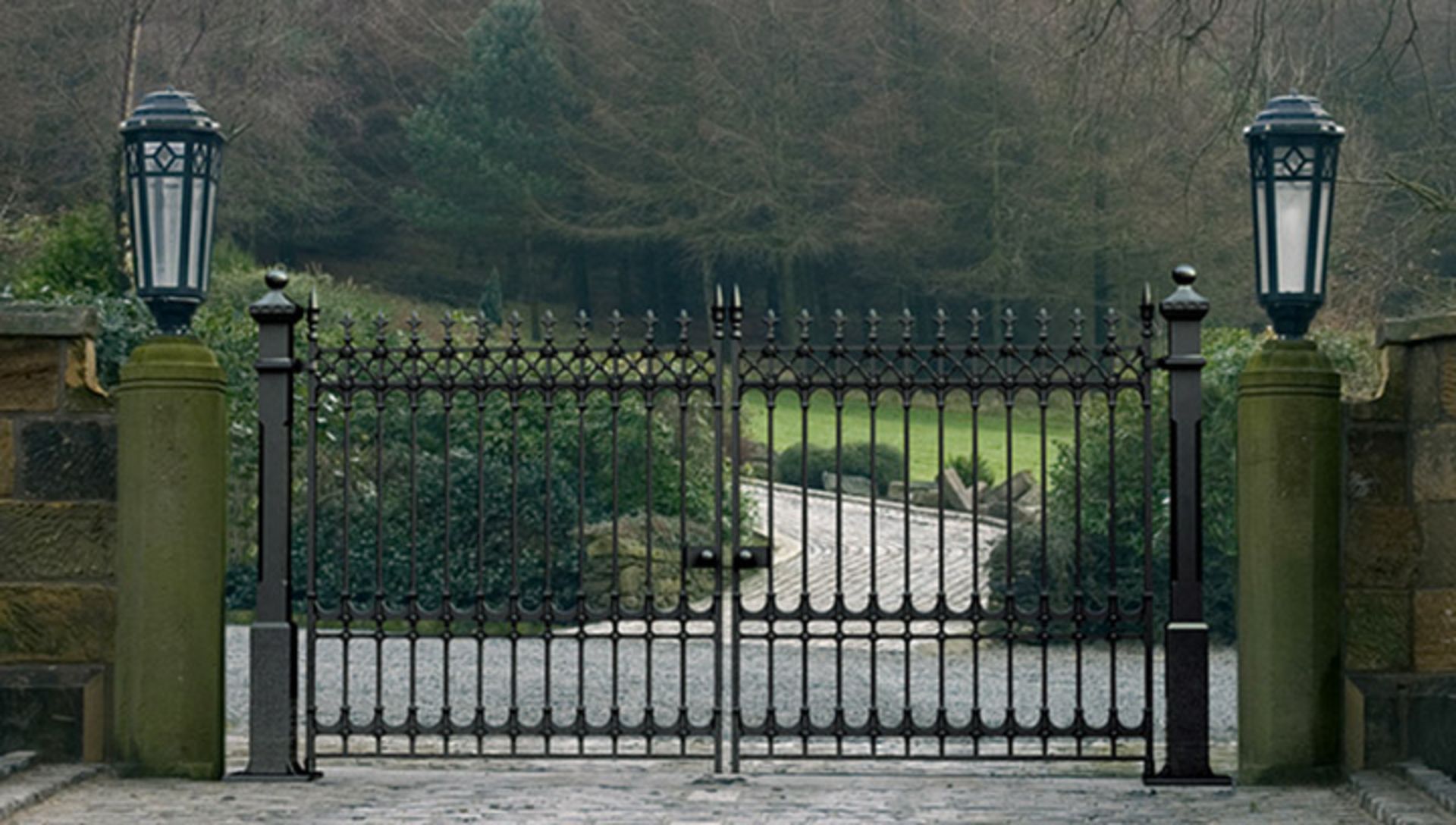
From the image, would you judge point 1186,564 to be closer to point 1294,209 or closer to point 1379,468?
point 1379,468

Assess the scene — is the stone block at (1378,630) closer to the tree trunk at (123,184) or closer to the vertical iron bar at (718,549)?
the vertical iron bar at (718,549)

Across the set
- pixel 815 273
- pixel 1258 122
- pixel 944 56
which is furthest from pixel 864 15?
pixel 1258 122

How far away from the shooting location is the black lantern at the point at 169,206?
8.77 metres

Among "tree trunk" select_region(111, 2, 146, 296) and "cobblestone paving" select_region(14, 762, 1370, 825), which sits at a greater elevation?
"tree trunk" select_region(111, 2, 146, 296)

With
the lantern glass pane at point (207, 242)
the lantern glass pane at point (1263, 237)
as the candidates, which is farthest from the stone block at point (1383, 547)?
the lantern glass pane at point (207, 242)

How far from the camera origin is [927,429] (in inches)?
1271

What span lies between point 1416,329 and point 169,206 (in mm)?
5183

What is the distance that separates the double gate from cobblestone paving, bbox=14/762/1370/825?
22cm

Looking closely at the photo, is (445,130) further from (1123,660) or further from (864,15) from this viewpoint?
(1123,660)

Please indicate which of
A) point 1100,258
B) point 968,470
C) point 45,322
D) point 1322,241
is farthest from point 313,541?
point 1100,258

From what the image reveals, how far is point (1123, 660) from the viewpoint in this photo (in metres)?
15.4

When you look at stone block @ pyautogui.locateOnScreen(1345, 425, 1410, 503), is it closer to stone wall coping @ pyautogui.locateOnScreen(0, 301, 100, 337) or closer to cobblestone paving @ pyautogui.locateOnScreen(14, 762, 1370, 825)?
cobblestone paving @ pyautogui.locateOnScreen(14, 762, 1370, 825)

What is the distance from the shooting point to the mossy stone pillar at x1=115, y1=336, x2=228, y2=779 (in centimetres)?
865

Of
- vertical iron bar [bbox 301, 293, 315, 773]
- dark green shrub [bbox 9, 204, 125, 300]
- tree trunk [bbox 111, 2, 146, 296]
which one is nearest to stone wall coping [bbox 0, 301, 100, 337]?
vertical iron bar [bbox 301, 293, 315, 773]
